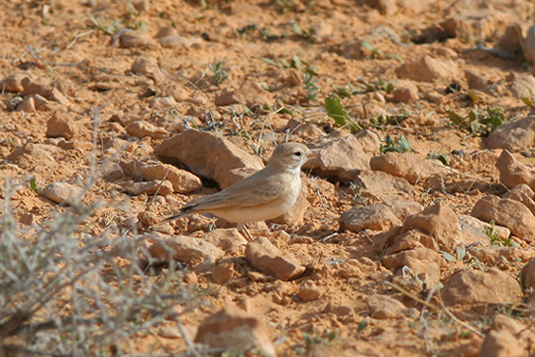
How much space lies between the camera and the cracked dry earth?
4.46 meters

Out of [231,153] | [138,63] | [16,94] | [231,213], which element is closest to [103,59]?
[138,63]

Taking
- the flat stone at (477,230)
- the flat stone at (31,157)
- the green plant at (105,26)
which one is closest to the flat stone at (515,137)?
the flat stone at (477,230)

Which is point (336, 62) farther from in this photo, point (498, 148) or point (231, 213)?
point (231, 213)

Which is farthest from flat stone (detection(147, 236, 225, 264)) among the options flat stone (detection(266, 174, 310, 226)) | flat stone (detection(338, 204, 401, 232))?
flat stone (detection(338, 204, 401, 232))

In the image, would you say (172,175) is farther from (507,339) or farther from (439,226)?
(507,339)

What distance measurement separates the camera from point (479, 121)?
7.87 metres

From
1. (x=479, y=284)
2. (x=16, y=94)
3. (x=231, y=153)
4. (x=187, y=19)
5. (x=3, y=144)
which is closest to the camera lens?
(x=479, y=284)

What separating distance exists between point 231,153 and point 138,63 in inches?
104

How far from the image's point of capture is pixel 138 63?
8586 mm

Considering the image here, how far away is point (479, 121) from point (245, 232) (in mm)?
3334

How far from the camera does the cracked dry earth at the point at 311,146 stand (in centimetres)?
446

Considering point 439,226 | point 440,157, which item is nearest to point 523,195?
point 440,157

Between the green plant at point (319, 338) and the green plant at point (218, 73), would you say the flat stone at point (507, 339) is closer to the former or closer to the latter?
the green plant at point (319, 338)

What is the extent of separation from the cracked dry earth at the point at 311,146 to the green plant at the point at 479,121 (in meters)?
0.02
